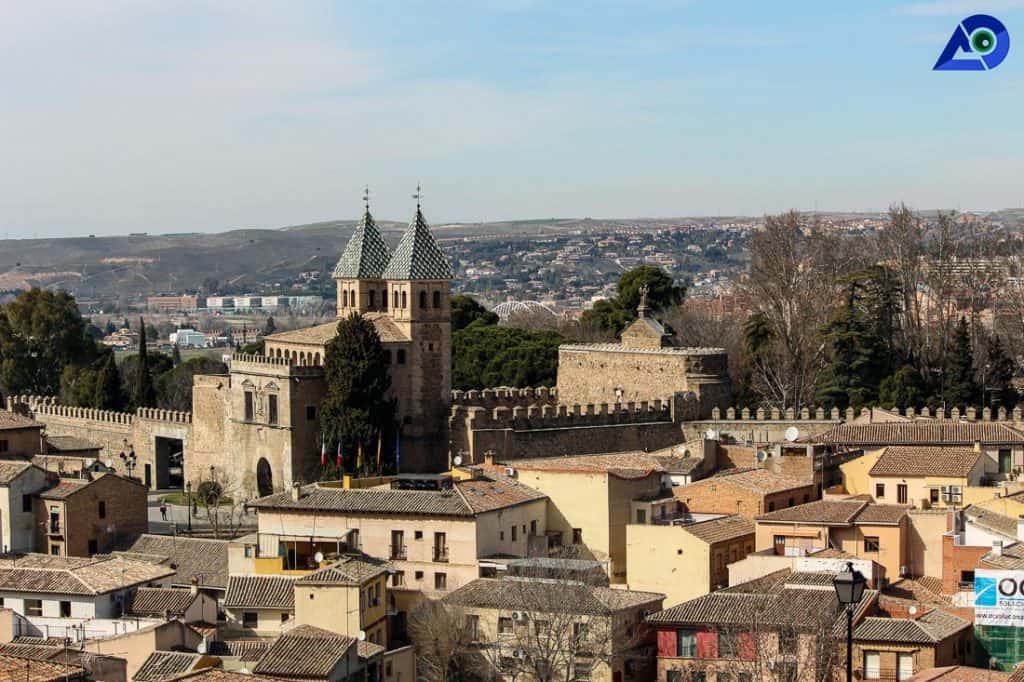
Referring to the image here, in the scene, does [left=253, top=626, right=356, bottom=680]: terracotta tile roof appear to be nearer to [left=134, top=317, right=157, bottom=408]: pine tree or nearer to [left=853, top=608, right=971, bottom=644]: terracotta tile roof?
[left=853, top=608, right=971, bottom=644]: terracotta tile roof

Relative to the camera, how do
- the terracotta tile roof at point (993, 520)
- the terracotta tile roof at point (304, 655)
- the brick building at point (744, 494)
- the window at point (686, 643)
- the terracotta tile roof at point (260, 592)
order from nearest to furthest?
the terracotta tile roof at point (304, 655)
the window at point (686, 643)
the terracotta tile roof at point (260, 592)
the terracotta tile roof at point (993, 520)
the brick building at point (744, 494)

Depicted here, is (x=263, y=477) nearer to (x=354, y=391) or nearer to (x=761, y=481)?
(x=354, y=391)

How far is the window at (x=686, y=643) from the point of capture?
31.2m

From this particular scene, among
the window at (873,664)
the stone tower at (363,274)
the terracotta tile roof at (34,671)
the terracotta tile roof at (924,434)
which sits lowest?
the window at (873,664)

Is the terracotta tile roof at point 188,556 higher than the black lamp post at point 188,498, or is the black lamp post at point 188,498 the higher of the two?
the terracotta tile roof at point 188,556

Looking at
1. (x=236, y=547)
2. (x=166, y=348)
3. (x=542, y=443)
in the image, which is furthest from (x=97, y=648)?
(x=166, y=348)

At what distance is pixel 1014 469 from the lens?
42.1 metres

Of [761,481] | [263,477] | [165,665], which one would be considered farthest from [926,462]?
[165,665]

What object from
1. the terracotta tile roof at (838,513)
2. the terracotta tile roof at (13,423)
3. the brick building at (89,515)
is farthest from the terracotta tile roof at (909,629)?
the terracotta tile roof at (13,423)

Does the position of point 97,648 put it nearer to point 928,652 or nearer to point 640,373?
point 928,652

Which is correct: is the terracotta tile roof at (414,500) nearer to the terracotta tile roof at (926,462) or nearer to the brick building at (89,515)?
the brick building at (89,515)

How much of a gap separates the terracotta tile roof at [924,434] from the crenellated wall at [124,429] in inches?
607

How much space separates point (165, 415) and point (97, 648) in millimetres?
22461

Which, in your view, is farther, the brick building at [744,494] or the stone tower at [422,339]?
the stone tower at [422,339]
